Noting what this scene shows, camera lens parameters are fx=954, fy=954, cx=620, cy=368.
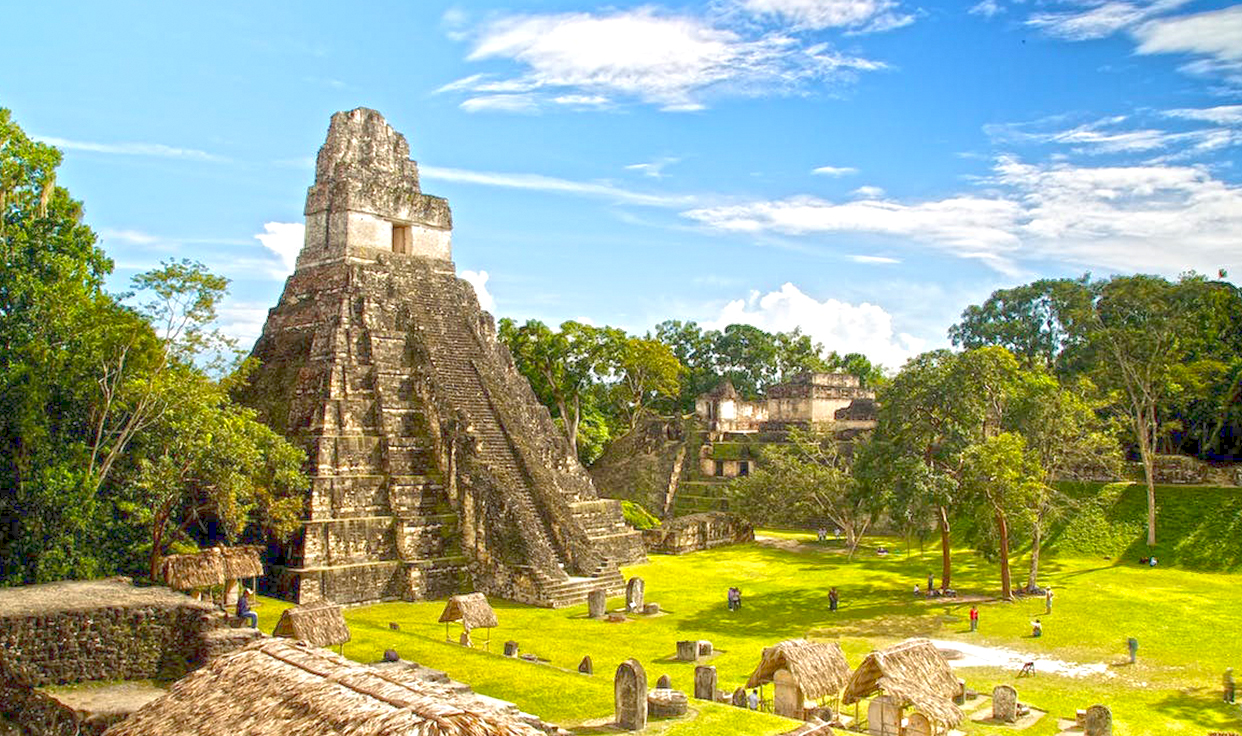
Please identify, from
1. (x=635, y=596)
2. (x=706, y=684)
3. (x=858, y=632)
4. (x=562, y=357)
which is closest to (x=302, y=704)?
(x=706, y=684)

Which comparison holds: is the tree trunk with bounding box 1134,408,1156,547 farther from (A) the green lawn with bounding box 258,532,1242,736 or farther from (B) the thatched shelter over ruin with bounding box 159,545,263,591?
(B) the thatched shelter over ruin with bounding box 159,545,263,591

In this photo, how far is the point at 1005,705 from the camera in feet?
47.7

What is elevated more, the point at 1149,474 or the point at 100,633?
the point at 1149,474

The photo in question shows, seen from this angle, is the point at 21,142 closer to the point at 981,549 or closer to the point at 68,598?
the point at 68,598

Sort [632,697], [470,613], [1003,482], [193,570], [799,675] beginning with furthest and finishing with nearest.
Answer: [1003,482], [193,570], [470,613], [799,675], [632,697]

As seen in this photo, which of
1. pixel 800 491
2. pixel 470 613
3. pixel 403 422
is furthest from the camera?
pixel 800 491

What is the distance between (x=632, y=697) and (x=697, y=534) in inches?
834

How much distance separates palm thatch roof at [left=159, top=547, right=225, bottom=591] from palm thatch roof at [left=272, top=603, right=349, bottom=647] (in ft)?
11.6

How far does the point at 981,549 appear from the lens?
82.0ft

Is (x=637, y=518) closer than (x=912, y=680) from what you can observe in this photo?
No

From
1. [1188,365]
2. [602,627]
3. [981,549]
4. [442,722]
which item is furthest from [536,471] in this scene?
[1188,365]

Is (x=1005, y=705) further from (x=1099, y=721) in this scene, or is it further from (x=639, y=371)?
(x=639, y=371)

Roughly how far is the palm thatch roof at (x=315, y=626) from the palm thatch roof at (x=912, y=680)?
8.10 metres

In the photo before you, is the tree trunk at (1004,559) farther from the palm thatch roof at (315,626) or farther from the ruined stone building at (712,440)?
the ruined stone building at (712,440)
